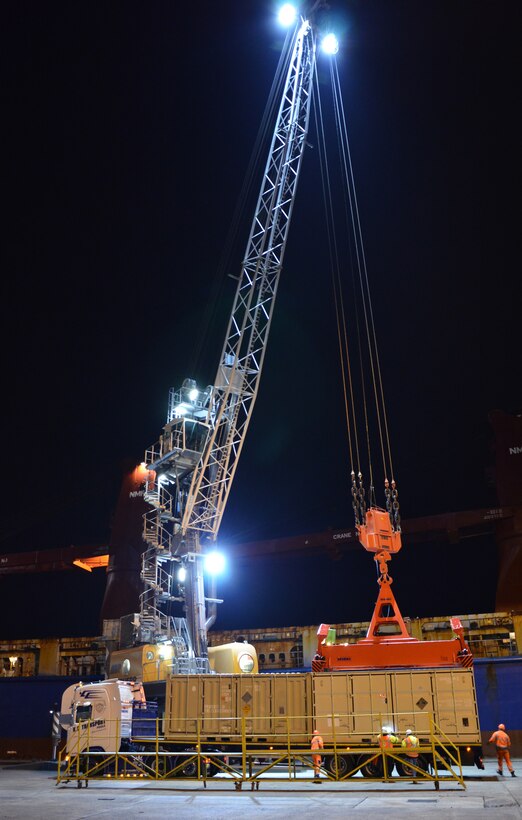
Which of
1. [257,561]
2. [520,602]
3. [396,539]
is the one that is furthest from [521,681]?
[257,561]

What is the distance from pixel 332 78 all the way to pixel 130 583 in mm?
37867

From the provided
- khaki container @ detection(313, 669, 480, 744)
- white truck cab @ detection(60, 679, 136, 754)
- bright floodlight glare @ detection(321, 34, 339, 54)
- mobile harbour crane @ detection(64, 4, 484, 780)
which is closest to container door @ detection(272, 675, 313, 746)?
khaki container @ detection(313, 669, 480, 744)

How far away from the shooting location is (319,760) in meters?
19.1

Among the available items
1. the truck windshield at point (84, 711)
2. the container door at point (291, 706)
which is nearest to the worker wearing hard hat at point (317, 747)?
the container door at point (291, 706)

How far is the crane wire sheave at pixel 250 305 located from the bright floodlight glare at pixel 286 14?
0.83 meters

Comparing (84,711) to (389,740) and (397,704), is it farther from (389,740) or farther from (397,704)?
(389,740)

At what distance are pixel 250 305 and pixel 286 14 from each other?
54.5ft

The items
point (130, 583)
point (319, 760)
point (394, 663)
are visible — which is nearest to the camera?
point (319, 760)

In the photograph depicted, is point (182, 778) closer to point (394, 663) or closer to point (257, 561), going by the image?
point (394, 663)

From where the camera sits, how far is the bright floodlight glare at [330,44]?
3812 centimetres

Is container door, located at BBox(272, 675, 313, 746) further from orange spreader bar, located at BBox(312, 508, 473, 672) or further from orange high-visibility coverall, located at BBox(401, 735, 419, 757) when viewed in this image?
orange high-visibility coverall, located at BBox(401, 735, 419, 757)

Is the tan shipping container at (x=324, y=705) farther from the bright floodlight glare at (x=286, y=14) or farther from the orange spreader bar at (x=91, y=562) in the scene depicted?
the orange spreader bar at (x=91, y=562)

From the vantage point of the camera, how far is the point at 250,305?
125ft

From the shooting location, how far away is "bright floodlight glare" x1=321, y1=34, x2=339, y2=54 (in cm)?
3812
